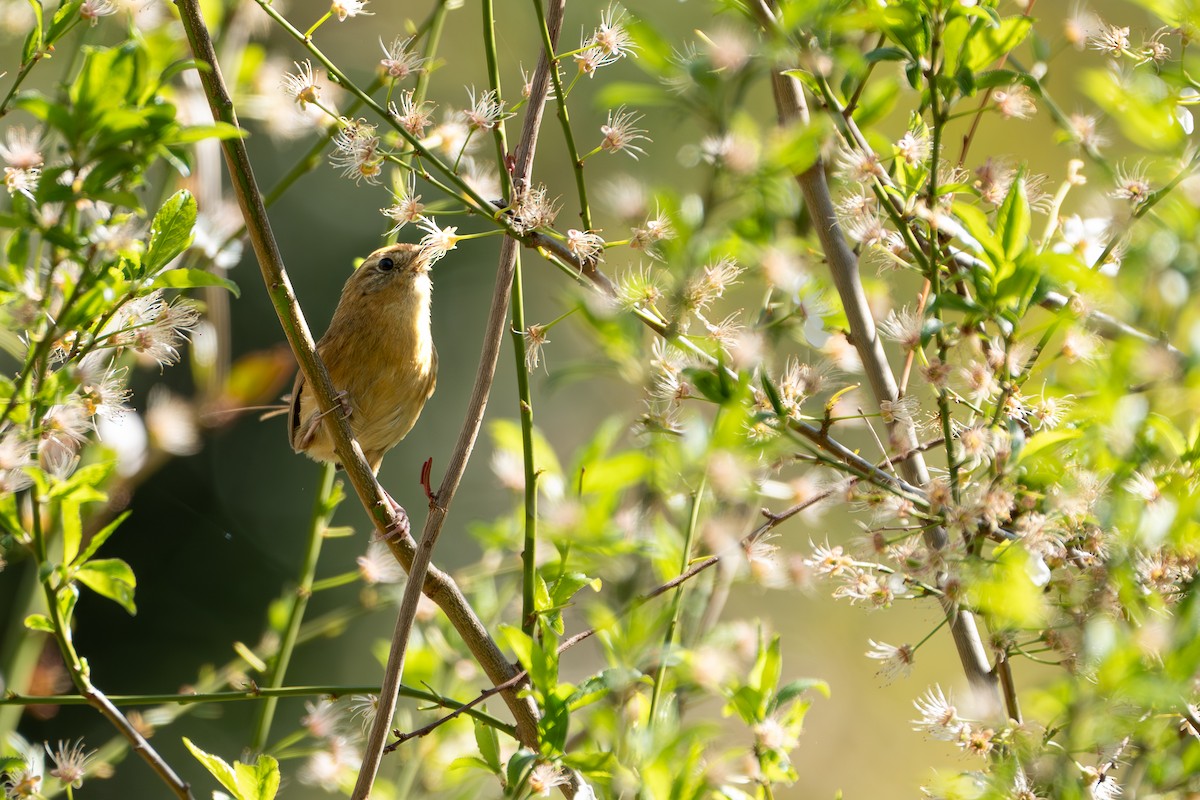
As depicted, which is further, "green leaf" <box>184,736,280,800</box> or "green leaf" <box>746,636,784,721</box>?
"green leaf" <box>746,636,784,721</box>

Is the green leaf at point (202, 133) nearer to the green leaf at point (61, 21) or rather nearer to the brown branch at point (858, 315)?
the green leaf at point (61, 21)

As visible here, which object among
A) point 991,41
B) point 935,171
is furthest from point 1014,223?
point 991,41

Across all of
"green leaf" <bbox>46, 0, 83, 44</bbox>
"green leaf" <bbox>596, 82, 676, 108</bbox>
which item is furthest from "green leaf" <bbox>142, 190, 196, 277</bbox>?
"green leaf" <bbox>596, 82, 676, 108</bbox>

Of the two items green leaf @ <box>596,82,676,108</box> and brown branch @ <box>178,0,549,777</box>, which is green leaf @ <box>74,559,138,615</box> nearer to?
brown branch @ <box>178,0,549,777</box>

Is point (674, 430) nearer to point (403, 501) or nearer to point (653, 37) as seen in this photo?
point (653, 37)

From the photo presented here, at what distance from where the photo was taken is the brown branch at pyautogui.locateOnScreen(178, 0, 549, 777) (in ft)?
5.56

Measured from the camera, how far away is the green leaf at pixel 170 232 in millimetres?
1624

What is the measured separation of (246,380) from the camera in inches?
52.5

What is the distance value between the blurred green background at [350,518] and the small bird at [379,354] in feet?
7.07

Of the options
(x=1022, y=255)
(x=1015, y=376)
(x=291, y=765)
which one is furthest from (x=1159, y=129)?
(x=291, y=765)

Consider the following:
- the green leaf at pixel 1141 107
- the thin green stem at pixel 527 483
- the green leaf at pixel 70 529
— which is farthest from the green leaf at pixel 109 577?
the green leaf at pixel 1141 107

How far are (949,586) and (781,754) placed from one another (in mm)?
379

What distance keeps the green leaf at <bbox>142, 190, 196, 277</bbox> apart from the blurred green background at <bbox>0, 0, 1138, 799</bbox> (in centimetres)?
463

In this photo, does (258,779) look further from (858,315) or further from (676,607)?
(858,315)
